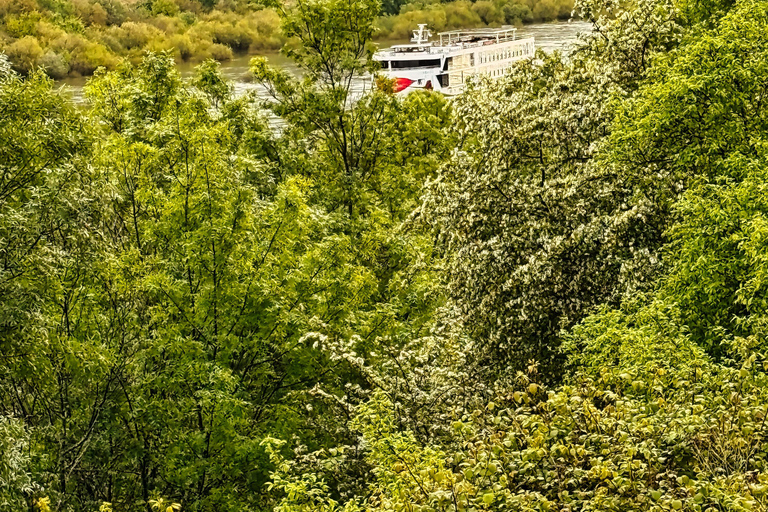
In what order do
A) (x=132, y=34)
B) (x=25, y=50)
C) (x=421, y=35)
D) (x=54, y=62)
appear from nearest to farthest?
(x=54, y=62) → (x=25, y=50) → (x=421, y=35) → (x=132, y=34)

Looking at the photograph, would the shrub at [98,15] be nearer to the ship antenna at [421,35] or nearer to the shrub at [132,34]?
the shrub at [132,34]

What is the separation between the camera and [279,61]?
71000 millimetres

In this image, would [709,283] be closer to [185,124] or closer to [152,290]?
[152,290]

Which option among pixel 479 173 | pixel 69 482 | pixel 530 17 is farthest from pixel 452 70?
pixel 69 482

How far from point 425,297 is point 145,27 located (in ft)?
202

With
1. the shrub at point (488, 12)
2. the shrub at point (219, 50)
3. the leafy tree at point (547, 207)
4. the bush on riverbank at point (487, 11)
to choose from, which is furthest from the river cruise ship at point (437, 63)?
the leafy tree at point (547, 207)

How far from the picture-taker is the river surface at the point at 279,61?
2039 inches

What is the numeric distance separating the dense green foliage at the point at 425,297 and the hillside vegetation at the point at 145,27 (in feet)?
121

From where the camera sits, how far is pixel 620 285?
13.9 m

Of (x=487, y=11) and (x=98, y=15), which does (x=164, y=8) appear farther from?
(x=487, y=11)

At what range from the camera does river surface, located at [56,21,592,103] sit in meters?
51.8

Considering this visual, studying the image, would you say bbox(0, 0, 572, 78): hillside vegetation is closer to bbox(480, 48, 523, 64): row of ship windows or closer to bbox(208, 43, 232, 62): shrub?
bbox(208, 43, 232, 62): shrub

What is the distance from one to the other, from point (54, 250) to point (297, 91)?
44.7ft

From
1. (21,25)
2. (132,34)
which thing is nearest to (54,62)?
(21,25)
